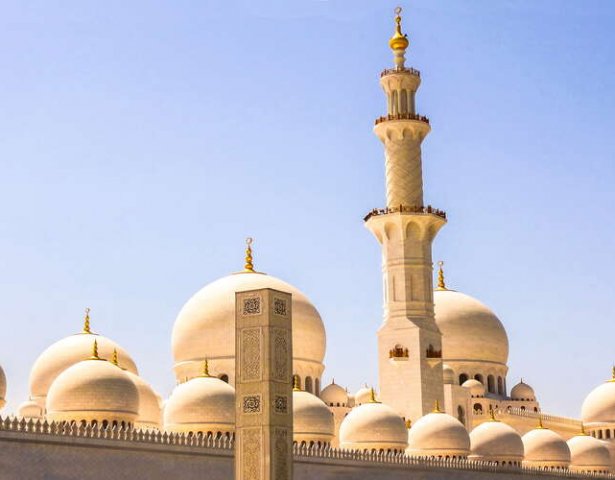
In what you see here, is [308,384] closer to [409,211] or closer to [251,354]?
[409,211]

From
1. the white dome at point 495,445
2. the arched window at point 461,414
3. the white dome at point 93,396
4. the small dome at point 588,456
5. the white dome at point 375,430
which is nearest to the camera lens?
the white dome at point 93,396

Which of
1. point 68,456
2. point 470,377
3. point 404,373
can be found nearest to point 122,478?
point 68,456

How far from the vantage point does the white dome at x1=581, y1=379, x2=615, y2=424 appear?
51.6m

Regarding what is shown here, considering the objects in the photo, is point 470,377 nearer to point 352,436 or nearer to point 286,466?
point 352,436

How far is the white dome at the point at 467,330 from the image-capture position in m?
51.8

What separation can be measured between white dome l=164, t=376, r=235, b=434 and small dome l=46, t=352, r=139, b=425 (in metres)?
1.77

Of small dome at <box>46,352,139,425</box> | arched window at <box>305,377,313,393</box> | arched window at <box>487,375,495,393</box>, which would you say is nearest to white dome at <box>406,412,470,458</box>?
arched window at <box>305,377,313,393</box>

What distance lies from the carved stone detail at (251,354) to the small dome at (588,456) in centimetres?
2891

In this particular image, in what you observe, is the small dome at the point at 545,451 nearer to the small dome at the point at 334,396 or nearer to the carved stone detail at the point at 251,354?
the small dome at the point at 334,396

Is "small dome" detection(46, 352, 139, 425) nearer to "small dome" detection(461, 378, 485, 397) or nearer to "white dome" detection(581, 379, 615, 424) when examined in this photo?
"small dome" detection(461, 378, 485, 397)

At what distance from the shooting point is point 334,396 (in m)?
47.8

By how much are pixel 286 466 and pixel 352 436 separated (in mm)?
18014

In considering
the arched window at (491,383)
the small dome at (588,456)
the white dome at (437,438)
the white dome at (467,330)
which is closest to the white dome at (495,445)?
the white dome at (437,438)

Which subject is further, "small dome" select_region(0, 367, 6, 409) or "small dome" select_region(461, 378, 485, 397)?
"small dome" select_region(461, 378, 485, 397)
